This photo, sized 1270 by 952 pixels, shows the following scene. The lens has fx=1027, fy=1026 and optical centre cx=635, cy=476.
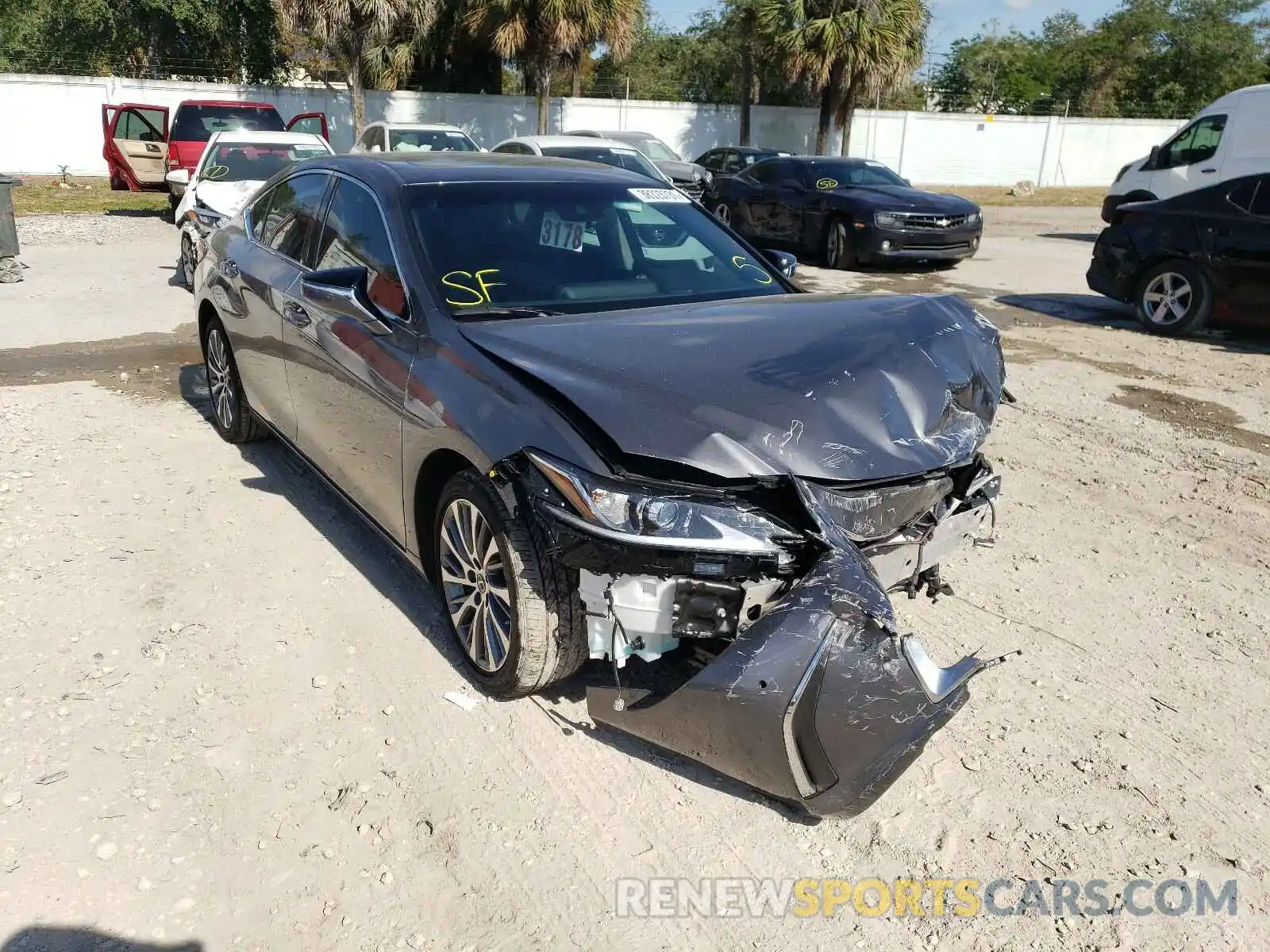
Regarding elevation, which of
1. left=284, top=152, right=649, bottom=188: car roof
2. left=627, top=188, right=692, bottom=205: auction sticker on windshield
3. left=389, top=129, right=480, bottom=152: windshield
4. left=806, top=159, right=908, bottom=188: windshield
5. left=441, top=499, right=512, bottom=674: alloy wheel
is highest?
left=389, top=129, right=480, bottom=152: windshield

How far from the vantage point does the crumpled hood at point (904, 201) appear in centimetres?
1335

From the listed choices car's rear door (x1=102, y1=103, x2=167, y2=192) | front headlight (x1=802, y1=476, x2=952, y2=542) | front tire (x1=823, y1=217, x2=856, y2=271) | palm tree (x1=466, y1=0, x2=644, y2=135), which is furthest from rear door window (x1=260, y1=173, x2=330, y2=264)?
palm tree (x1=466, y1=0, x2=644, y2=135)

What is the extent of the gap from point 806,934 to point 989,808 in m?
0.76

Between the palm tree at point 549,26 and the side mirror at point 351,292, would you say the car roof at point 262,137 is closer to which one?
the side mirror at point 351,292

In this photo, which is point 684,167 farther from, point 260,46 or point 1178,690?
point 260,46

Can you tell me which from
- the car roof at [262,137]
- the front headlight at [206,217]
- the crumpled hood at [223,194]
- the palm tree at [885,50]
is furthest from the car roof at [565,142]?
the palm tree at [885,50]

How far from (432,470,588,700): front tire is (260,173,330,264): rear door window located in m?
1.92

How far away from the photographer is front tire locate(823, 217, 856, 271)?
13.6 metres

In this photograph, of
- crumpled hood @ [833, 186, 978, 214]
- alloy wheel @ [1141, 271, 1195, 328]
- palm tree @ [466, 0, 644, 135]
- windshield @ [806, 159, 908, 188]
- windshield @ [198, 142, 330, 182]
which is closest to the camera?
alloy wheel @ [1141, 271, 1195, 328]

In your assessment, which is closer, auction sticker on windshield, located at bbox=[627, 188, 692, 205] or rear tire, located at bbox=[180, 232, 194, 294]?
auction sticker on windshield, located at bbox=[627, 188, 692, 205]

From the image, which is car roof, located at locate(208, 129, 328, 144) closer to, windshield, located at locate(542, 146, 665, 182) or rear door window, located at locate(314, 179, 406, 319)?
windshield, located at locate(542, 146, 665, 182)

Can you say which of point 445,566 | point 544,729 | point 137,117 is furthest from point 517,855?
point 137,117

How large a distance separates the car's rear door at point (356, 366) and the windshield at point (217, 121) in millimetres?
13040

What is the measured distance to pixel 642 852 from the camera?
284 cm
